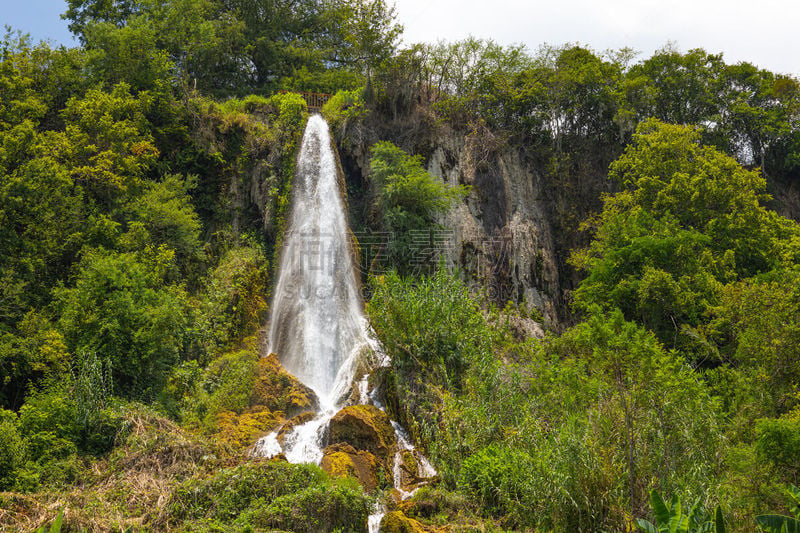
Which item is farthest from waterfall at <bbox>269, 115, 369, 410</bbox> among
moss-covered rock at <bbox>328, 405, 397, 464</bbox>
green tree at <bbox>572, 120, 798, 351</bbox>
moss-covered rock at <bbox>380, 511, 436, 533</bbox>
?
green tree at <bbox>572, 120, 798, 351</bbox>

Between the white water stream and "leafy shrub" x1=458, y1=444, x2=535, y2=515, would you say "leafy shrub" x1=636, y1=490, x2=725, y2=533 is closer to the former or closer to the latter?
"leafy shrub" x1=458, y1=444, x2=535, y2=515

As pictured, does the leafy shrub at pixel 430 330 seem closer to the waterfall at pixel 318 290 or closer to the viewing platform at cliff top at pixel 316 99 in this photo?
the waterfall at pixel 318 290

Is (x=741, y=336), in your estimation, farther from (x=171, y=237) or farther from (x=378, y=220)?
(x=171, y=237)

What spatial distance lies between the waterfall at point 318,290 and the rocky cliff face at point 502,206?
166 cm

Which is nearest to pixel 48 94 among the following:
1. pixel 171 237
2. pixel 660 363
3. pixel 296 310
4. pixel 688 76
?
pixel 171 237

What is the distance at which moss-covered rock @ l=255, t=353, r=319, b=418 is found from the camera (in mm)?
15070

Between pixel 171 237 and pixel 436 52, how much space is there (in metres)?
14.5

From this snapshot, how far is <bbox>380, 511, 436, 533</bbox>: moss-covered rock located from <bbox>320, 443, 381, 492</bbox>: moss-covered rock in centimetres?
161

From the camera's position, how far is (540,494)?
371 inches

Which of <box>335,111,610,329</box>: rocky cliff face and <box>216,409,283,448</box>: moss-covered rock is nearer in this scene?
<box>216,409,283,448</box>: moss-covered rock

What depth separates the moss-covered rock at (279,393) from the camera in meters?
15.1

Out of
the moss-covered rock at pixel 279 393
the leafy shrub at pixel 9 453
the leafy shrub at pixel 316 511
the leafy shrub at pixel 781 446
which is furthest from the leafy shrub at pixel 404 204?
the leafy shrub at pixel 781 446

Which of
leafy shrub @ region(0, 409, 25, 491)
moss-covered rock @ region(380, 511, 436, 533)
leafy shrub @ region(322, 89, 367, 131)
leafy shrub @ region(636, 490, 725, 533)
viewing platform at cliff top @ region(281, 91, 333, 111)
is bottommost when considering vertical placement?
moss-covered rock @ region(380, 511, 436, 533)

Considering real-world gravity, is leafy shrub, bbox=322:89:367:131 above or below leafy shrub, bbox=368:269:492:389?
above
